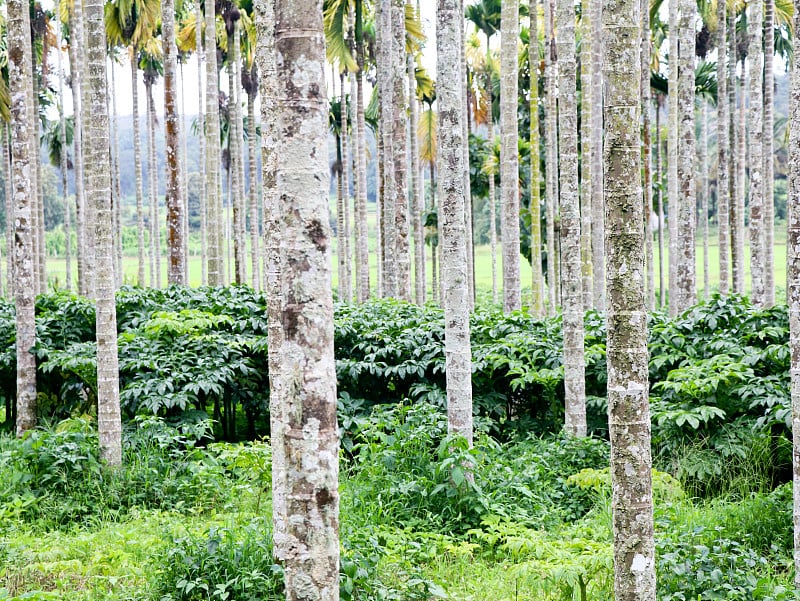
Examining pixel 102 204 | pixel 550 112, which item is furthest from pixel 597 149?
pixel 102 204

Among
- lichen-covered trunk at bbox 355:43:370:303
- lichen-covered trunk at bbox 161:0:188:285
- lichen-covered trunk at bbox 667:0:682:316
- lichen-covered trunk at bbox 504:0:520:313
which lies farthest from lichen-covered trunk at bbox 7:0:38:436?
lichen-covered trunk at bbox 667:0:682:316

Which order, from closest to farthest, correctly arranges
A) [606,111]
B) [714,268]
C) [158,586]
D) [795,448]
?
[606,111] → [795,448] → [158,586] → [714,268]

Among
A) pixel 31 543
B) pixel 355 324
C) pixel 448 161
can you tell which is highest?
pixel 448 161

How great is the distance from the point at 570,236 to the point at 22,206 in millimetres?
5822

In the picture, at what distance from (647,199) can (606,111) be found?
57.6ft

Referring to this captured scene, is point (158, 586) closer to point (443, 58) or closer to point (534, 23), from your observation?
point (443, 58)

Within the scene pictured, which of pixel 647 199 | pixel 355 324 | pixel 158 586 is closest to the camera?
pixel 158 586

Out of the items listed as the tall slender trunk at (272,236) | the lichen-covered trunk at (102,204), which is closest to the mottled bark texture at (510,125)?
the lichen-covered trunk at (102,204)

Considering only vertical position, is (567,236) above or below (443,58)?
below

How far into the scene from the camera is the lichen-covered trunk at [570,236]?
24.9 ft

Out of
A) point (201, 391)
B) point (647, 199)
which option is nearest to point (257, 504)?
point (201, 391)

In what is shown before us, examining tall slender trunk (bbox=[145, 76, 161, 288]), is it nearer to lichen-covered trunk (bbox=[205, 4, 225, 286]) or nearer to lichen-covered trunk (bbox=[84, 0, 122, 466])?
lichen-covered trunk (bbox=[205, 4, 225, 286])

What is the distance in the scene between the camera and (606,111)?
12.2 feet

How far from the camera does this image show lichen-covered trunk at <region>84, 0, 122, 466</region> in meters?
7.14
